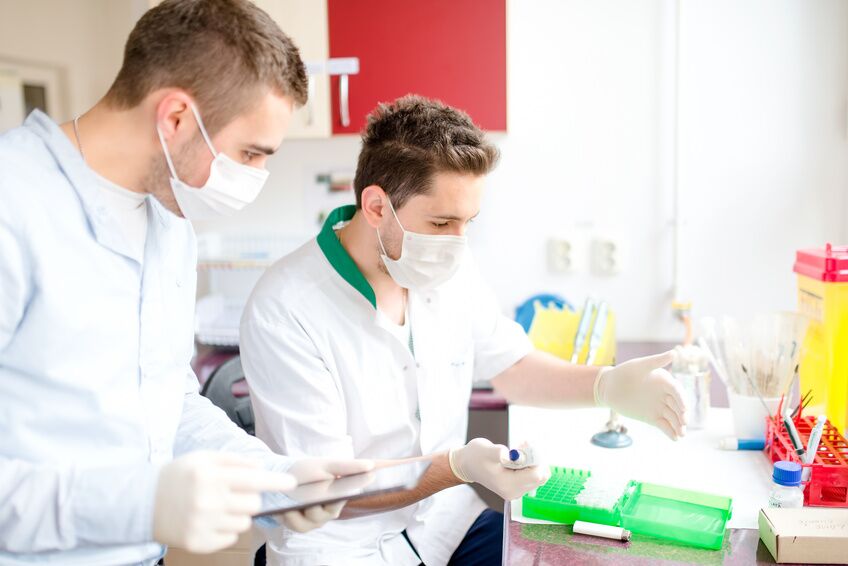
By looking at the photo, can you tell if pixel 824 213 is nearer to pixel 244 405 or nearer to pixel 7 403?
pixel 244 405

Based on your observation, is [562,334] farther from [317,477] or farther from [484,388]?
[317,477]

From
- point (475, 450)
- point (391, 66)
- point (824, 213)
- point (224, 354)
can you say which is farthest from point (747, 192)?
point (224, 354)

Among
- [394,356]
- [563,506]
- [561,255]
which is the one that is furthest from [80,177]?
[561,255]

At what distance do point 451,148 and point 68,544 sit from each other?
0.95 meters

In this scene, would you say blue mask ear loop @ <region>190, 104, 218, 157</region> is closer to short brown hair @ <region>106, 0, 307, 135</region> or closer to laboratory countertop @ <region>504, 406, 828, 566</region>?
short brown hair @ <region>106, 0, 307, 135</region>

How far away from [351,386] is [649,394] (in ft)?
1.91

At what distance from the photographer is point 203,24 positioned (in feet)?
3.30

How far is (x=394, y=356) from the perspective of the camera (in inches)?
60.3

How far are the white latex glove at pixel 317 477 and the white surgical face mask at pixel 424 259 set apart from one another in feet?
1.64

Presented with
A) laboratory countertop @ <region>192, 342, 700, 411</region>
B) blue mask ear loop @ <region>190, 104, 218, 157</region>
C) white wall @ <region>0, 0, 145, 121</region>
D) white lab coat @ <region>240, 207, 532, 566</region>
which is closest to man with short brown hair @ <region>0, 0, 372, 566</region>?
blue mask ear loop @ <region>190, 104, 218, 157</region>

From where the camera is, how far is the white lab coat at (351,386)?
54.8 inches

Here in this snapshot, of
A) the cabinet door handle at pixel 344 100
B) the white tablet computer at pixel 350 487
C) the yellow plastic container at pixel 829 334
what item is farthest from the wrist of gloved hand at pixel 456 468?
the cabinet door handle at pixel 344 100

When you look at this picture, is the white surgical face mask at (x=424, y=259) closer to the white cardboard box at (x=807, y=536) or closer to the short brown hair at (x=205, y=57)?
the short brown hair at (x=205, y=57)

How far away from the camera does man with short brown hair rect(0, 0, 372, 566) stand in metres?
0.86
